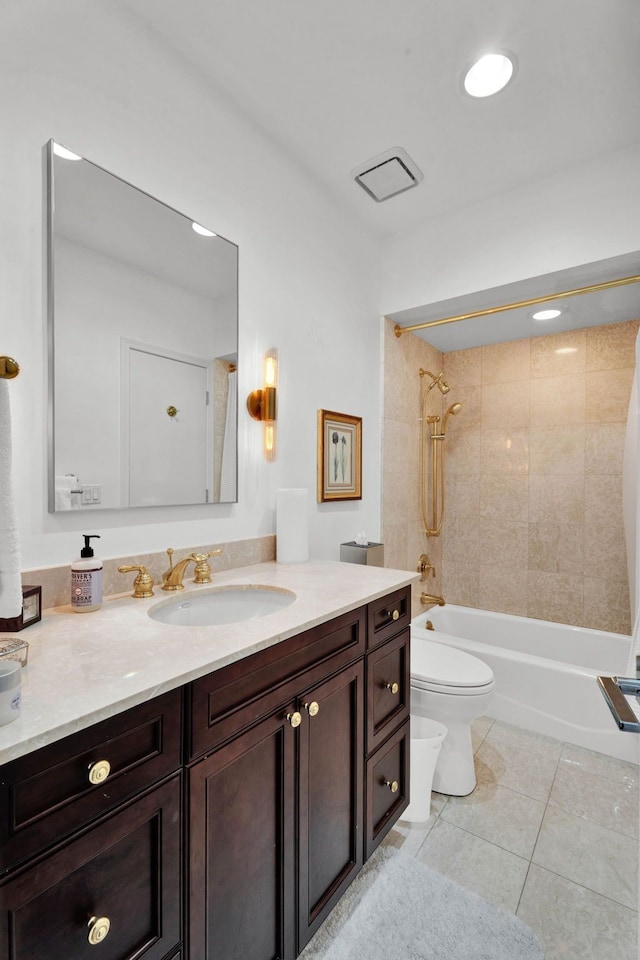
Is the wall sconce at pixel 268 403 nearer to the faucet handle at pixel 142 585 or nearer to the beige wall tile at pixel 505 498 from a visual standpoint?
the faucet handle at pixel 142 585

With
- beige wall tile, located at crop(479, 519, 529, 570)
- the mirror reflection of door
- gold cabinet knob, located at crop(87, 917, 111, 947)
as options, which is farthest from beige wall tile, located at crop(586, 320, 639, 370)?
gold cabinet knob, located at crop(87, 917, 111, 947)

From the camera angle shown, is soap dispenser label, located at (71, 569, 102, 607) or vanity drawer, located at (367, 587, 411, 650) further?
vanity drawer, located at (367, 587, 411, 650)

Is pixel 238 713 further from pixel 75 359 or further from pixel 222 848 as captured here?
pixel 75 359

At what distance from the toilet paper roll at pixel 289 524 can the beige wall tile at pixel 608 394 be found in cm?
209

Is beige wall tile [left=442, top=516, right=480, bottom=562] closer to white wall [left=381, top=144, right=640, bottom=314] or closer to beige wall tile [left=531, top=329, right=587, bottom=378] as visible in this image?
beige wall tile [left=531, top=329, right=587, bottom=378]

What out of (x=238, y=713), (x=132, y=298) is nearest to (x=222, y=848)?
(x=238, y=713)

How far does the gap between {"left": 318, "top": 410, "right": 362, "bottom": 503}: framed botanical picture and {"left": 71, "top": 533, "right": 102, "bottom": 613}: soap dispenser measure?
112cm

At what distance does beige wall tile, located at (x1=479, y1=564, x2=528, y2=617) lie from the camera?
9.89ft

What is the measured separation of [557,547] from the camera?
9.48ft

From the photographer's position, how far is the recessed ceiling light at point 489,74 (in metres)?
1.48

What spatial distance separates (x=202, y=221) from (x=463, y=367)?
226 centimetres

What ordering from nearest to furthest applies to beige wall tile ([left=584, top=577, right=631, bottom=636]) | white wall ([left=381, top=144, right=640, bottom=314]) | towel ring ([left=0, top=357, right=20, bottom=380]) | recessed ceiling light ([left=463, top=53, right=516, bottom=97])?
towel ring ([left=0, top=357, right=20, bottom=380])
recessed ceiling light ([left=463, top=53, right=516, bottom=97])
white wall ([left=381, top=144, right=640, bottom=314])
beige wall tile ([left=584, top=577, right=631, bottom=636])

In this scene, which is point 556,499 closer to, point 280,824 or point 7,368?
point 280,824

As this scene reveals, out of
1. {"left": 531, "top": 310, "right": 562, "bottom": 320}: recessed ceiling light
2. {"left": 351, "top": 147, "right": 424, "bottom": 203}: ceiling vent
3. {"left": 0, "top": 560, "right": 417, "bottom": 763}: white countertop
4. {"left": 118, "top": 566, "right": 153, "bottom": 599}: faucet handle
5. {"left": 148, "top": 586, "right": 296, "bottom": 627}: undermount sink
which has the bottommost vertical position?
{"left": 148, "top": 586, "right": 296, "bottom": 627}: undermount sink
